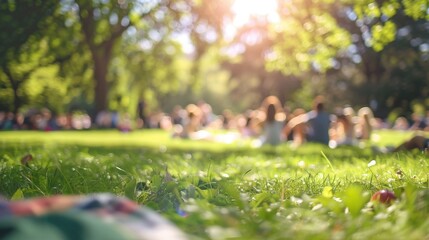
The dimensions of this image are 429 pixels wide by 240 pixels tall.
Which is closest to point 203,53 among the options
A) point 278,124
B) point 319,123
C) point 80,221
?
point 278,124

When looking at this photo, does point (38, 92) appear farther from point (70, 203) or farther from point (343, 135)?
point (70, 203)

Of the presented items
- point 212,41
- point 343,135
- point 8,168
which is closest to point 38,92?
point 212,41

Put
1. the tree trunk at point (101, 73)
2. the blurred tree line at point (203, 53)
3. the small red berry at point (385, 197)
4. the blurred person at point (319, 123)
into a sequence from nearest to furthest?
the small red berry at point (385, 197), the blurred tree line at point (203, 53), the blurred person at point (319, 123), the tree trunk at point (101, 73)

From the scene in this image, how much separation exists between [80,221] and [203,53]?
2505 cm

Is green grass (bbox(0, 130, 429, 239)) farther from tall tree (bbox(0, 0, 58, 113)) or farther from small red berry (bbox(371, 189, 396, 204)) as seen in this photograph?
tall tree (bbox(0, 0, 58, 113))

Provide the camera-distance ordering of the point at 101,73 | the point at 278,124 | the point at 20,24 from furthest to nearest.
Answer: the point at 101,73
the point at 278,124
the point at 20,24

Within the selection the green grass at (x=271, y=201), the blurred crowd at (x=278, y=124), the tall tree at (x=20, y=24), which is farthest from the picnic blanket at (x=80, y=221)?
the blurred crowd at (x=278, y=124)

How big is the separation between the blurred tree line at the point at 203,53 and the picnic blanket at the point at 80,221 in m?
5.31

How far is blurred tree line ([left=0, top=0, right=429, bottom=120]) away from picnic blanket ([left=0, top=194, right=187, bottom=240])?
17.4ft

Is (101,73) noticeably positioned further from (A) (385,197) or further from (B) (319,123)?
(A) (385,197)

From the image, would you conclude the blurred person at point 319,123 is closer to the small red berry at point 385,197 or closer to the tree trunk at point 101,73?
the small red berry at point 385,197

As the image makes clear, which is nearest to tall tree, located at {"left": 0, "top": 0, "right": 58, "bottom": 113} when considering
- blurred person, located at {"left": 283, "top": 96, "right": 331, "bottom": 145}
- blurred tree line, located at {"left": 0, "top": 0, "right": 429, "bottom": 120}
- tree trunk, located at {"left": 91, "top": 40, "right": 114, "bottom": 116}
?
blurred tree line, located at {"left": 0, "top": 0, "right": 429, "bottom": 120}

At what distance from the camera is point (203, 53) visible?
26.3 meters

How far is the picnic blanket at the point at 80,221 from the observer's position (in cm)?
155
